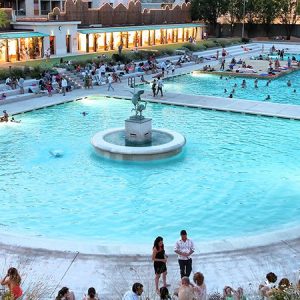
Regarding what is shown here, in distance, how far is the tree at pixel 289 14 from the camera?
2972 inches

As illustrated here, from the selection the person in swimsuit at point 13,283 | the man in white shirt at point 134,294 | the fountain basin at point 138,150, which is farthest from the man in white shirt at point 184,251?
the fountain basin at point 138,150

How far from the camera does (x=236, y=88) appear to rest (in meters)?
38.5

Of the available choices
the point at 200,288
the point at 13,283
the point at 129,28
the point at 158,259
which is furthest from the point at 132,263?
the point at 129,28

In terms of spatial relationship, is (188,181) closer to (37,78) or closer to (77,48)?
(37,78)

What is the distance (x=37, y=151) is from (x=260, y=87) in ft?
72.4

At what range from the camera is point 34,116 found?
28.5 m

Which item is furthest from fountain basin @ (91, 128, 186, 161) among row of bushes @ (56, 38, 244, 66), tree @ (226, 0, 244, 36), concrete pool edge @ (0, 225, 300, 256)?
tree @ (226, 0, 244, 36)

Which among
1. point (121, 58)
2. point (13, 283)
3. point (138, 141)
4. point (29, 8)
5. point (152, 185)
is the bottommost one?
point (152, 185)

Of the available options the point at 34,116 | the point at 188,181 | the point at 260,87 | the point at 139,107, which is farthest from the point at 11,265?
the point at 260,87

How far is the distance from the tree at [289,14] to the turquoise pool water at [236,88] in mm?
33598

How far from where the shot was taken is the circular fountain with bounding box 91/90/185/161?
66.7 ft

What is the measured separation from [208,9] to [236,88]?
131 ft

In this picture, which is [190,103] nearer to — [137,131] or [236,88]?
[236,88]

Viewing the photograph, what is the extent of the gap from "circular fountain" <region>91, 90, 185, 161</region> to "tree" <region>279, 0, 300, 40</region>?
58.6 m
